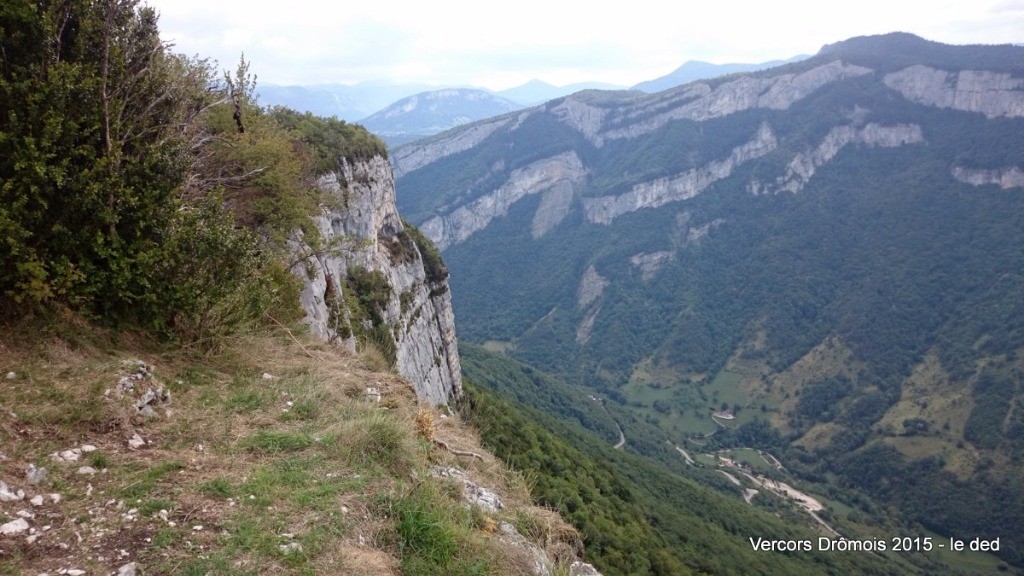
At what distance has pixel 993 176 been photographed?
568 ft

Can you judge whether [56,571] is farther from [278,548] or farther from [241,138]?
[241,138]

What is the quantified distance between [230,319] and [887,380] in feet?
499

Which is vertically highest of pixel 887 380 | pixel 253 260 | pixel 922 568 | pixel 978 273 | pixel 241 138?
pixel 241 138

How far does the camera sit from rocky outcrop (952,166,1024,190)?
551 feet

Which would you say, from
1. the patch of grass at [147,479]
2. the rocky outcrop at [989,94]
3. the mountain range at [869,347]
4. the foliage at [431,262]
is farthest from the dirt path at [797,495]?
the rocky outcrop at [989,94]

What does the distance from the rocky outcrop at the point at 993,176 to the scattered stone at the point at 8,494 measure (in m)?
230

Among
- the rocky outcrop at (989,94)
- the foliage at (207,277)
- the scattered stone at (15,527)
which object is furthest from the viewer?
the rocky outcrop at (989,94)

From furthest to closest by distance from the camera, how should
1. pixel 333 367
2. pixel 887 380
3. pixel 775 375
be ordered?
pixel 775 375 → pixel 887 380 → pixel 333 367

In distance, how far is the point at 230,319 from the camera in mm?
10047

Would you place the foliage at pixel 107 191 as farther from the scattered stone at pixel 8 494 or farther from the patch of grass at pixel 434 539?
the patch of grass at pixel 434 539

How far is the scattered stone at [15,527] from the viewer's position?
198 inches

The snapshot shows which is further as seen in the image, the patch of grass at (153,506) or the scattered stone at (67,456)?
the scattered stone at (67,456)

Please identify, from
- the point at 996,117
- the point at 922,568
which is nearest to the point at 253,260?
the point at 922,568

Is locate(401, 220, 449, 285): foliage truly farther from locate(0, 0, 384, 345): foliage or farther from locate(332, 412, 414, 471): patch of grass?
locate(332, 412, 414, 471): patch of grass
